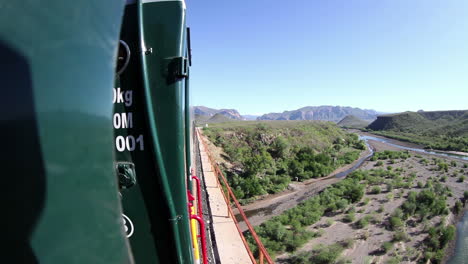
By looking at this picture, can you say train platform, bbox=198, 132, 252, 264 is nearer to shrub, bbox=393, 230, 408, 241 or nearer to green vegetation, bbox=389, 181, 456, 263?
shrub, bbox=393, 230, 408, 241

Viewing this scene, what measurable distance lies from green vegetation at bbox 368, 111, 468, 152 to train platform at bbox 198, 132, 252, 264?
10578 cm

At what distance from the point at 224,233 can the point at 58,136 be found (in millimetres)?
6029

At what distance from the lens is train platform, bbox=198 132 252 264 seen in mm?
5242

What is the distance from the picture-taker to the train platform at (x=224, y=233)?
5.24 metres

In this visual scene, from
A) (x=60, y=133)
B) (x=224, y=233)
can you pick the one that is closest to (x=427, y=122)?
(x=224, y=233)

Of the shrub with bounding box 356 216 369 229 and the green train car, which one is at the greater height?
the green train car

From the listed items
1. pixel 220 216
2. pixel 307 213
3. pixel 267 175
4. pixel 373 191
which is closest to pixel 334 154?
pixel 373 191

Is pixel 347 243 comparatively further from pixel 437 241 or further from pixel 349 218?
pixel 437 241

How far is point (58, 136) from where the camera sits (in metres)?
0.79

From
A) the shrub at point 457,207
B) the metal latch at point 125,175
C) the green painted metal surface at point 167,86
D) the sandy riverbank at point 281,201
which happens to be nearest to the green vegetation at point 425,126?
the shrub at point 457,207

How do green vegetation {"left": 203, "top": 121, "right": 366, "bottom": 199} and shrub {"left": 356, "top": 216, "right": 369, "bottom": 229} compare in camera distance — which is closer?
shrub {"left": 356, "top": 216, "right": 369, "bottom": 229}

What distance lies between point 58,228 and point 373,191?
40.1m

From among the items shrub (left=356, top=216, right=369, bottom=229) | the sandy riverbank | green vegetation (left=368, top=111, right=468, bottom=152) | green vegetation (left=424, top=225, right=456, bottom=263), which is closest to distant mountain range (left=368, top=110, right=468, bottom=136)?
green vegetation (left=368, top=111, right=468, bottom=152)

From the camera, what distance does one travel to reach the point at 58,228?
29.3 inches
